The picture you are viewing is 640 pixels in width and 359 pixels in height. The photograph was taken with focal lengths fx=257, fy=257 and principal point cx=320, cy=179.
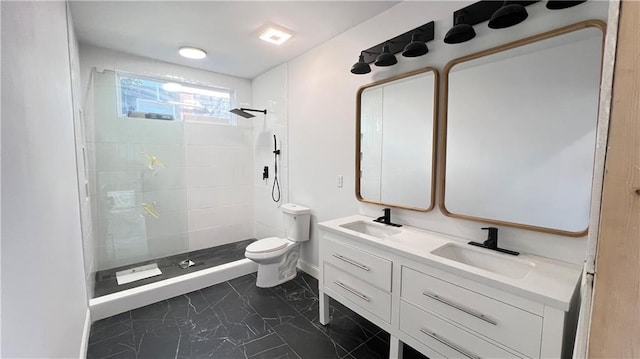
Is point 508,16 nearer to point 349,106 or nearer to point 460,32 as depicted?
point 460,32

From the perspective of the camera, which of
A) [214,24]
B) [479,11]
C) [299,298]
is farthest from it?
[299,298]

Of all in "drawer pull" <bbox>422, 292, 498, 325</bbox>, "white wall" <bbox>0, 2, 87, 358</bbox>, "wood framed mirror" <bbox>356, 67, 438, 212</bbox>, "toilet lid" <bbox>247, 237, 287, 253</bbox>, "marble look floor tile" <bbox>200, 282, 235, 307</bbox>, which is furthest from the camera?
"toilet lid" <bbox>247, 237, 287, 253</bbox>

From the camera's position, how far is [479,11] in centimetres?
152

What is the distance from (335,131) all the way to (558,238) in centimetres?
178

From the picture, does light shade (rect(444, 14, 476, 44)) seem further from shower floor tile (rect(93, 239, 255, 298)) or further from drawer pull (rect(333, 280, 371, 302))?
shower floor tile (rect(93, 239, 255, 298))

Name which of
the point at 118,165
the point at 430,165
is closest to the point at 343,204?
the point at 430,165

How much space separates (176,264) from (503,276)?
3.14 m

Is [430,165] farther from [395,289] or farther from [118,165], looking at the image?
[118,165]

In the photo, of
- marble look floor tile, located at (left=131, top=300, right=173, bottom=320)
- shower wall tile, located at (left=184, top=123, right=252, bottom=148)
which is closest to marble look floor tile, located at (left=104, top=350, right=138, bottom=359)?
marble look floor tile, located at (left=131, top=300, right=173, bottom=320)

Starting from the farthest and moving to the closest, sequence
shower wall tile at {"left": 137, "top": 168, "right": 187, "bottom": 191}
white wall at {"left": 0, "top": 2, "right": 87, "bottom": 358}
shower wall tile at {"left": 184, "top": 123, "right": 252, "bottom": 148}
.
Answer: shower wall tile at {"left": 184, "top": 123, "right": 252, "bottom": 148} → shower wall tile at {"left": 137, "top": 168, "right": 187, "bottom": 191} → white wall at {"left": 0, "top": 2, "right": 87, "bottom": 358}

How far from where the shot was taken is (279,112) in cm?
326

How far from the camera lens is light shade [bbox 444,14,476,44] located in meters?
Answer: 1.48

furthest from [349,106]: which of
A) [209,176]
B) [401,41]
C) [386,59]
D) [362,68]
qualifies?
[209,176]

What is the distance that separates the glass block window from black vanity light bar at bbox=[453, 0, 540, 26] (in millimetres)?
3029
